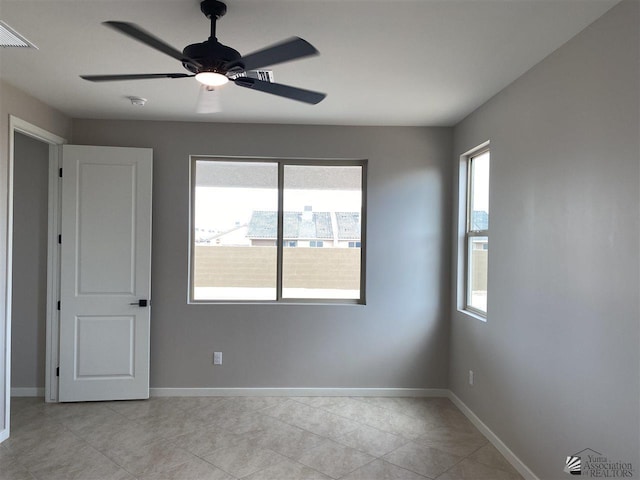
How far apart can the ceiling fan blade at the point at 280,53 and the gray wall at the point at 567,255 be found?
1437 millimetres

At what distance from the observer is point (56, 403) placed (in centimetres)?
359

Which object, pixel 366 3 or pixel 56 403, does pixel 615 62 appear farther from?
pixel 56 403

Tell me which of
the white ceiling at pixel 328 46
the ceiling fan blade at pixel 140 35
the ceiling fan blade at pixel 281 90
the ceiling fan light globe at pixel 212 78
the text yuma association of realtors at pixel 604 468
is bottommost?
the text yuma association of realtors at pixel 604 468

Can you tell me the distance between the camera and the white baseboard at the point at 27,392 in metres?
3.74

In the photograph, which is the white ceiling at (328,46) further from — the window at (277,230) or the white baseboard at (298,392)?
the white baseboard at (298,392)

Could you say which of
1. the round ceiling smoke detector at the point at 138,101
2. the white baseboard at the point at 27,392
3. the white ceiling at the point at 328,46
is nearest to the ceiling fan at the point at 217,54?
the white ceiling at the point at 328,46

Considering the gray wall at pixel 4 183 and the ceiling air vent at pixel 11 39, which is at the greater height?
the ceiling air vent at pixel 11 39

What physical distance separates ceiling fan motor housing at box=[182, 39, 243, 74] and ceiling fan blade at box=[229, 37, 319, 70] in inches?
1.4

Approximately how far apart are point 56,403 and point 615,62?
4.72 meters

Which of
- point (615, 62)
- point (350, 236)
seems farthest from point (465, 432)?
point (615, 62)

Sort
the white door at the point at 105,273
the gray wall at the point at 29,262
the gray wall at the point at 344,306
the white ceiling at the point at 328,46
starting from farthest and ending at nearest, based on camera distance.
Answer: the gray wall at the point at 344,306
the gray wall at the point at 29,262
the white door at the point at 105,273
the white ceiling at the point at 328,46

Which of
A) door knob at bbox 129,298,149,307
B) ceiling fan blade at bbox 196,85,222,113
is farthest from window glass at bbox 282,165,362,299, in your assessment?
ceiling fan blade at bbox 196,85,222,113

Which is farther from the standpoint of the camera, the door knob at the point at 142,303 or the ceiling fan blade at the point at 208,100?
the door knob at the point at 142,303

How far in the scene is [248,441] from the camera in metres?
2.97
